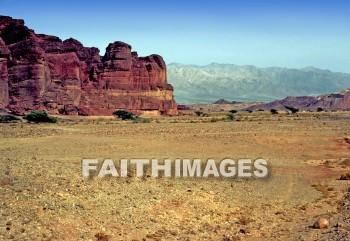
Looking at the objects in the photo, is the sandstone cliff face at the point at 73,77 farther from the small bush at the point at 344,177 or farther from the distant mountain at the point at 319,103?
the distant mountain at the point at 319,103

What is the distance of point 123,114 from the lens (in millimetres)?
74188

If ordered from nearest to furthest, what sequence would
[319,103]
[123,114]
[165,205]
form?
[165,205], [123,114], [319,103]

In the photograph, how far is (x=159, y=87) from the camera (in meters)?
95.9

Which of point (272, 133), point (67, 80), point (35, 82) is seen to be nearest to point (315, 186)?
point (272, 133)

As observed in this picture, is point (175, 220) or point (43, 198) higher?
point (43, 198)

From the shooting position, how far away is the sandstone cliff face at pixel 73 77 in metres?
70.1

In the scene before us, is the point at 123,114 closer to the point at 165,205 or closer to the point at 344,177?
the point at 344,177

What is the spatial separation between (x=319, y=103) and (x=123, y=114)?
97.4 meters

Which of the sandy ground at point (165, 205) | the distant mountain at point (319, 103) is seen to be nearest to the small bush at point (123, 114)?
the sandy ground at point (165, 205)

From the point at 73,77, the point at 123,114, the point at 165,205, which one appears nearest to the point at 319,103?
the point at 123,114

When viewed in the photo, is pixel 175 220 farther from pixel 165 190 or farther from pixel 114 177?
pixel 114 177

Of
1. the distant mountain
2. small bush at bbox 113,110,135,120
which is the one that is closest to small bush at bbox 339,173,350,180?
small bush at bbox 113,110,135,120

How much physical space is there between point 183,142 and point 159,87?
Result: 6616 centimetres

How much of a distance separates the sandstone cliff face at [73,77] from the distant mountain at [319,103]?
204 feet
